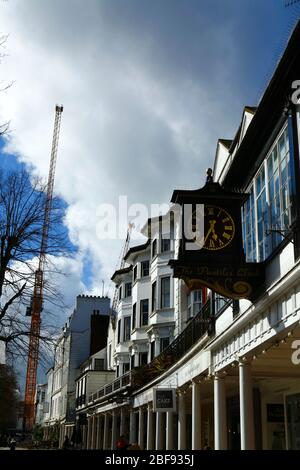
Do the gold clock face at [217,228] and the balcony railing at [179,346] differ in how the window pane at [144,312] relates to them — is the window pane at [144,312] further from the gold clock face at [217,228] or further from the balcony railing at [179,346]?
the gold clock face at [217,228]

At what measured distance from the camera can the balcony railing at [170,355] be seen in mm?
19469

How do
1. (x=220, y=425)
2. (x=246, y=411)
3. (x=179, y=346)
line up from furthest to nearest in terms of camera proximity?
(x=179, y=346) < (x=220, y=425) < (x=246, y=411)

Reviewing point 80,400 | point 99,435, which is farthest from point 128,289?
point 80,400

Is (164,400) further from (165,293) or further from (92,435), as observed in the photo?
(92,435)

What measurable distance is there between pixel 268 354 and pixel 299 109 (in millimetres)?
5939

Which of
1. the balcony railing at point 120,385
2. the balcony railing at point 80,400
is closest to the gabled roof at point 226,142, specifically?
the balcony railing at point 120,385

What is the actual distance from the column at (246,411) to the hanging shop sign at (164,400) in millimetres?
7581

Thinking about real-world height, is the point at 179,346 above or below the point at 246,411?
above

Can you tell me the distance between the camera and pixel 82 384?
66.1m

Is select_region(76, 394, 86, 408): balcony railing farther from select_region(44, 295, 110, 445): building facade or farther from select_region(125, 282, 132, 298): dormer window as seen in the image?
select_region(125, 282, 132, 298): dormer window

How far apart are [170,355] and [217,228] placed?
1602 centimetres

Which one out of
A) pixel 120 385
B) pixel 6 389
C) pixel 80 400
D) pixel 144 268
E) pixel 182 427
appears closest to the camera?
pixel 182 427

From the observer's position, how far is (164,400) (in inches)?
854
